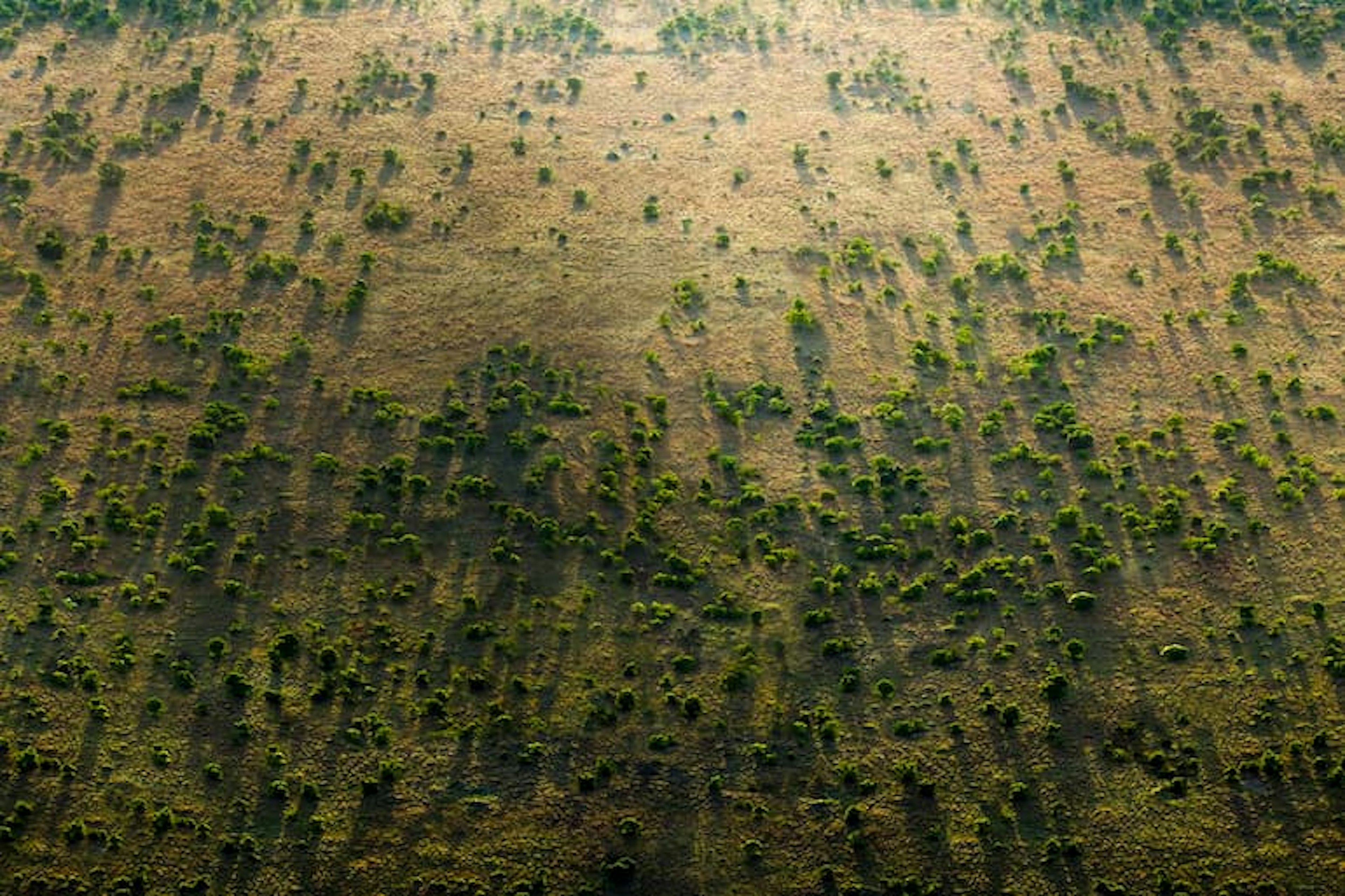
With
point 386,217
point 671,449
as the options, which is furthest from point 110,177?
point 671,449

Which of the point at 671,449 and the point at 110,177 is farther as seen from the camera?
the point at 110,177

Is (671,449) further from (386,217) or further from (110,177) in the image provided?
(110,177)

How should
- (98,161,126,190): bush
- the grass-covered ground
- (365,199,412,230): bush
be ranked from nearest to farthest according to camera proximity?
1. the grass-covered ground
2. (365,199,412,230): bush
3. (98,161,126,190): bush

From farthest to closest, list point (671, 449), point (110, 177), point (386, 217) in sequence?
point (110, 177) → point (386, 217) → point (671, 449)

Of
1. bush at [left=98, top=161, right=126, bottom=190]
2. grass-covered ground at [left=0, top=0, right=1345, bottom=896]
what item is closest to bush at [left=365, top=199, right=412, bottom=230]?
grass-covered ground at [left=0, top=0, right=1345, bottom=896]

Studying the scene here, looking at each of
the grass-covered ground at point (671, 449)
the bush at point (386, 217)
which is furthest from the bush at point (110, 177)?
the bush at point (386, 217)

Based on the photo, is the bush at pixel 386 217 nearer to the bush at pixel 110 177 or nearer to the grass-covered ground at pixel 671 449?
the grass-covered ground at pixel 671 449

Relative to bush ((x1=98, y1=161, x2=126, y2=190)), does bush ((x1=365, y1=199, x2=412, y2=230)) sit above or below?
above

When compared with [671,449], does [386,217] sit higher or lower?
lower

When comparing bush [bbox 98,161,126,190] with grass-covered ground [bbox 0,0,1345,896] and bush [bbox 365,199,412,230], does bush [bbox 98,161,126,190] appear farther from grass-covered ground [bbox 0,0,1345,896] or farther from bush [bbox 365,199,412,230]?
bush [bbox 365,199,412,230]

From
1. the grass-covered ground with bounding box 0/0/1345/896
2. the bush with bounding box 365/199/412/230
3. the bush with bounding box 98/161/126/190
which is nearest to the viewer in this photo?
the grass-covered ground with bounding box 0/0/1345/896
